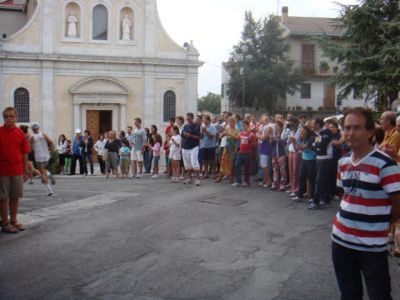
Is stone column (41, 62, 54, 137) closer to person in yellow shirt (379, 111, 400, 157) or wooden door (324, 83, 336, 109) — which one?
person in yellow shirt (379, 111, 400, 157)

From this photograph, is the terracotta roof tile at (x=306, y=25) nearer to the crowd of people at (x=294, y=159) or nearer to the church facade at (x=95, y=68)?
the church facade at (x=95, y=68)

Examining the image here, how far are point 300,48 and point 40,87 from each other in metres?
29.2

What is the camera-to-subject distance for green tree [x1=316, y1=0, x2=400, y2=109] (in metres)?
17.7

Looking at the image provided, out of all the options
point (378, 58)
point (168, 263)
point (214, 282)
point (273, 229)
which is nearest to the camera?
point (214, 282)

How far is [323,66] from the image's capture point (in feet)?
155

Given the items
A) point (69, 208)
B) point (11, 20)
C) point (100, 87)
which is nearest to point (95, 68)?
point (100, 87)

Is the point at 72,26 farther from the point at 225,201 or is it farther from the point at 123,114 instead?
the point at 225,201

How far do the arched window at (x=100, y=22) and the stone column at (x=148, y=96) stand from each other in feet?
10.7

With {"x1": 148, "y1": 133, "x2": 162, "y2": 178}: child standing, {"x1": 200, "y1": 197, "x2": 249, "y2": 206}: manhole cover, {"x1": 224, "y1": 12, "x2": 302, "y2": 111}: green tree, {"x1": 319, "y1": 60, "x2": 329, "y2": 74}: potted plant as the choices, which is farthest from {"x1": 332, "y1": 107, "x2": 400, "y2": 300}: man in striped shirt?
{"x1": 319, "y1": 60, "x2": 329, "y2": 74}: potted plant

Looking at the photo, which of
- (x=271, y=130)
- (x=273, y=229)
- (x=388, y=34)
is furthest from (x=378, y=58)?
(x=273, y=229)

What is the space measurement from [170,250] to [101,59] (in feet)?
78.9

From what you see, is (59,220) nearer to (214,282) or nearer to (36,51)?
(214,282)

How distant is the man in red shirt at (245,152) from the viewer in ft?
42.9

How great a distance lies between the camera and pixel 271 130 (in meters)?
12.8
